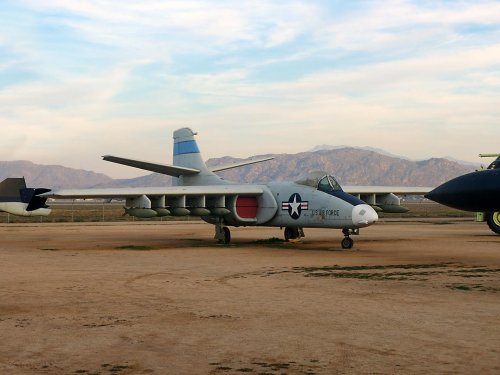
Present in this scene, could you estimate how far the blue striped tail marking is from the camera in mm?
30672

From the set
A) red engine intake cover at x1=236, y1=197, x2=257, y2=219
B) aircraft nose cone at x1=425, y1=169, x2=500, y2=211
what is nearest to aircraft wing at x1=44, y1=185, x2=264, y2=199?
red engine intake cover at x1=236, y1=197, x2=257, y2=219

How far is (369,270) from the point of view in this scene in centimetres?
1627

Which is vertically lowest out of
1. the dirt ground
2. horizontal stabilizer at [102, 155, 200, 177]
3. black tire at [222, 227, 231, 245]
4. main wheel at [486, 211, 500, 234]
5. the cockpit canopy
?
the dirt ground

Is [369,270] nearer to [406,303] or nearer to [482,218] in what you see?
[406,303]

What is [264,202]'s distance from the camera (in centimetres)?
2636

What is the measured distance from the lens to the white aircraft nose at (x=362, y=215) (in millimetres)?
22594

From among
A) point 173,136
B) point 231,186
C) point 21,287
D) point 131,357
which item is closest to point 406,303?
point 131,357

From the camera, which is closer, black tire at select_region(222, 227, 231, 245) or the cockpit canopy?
the cockpit canopy

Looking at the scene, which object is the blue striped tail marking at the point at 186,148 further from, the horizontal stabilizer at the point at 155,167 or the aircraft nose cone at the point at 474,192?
the aircraft nose cone at the point at 474,192

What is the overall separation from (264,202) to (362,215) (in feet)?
16.2

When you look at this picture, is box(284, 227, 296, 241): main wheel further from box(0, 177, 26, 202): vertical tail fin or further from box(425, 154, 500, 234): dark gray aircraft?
box(0, 177, 26, 202): vertical tail fin

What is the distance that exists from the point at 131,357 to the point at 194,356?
2.25 ft

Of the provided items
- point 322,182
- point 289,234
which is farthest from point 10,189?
point 322,182

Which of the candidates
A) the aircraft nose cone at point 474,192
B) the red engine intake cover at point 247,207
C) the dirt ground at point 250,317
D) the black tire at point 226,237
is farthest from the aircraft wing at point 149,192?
the aircraft nose cone at point 474,192
